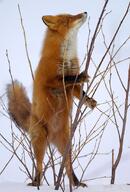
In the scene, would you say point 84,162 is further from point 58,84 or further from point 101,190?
point 101,190

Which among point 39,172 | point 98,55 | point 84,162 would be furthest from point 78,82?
point 98,55

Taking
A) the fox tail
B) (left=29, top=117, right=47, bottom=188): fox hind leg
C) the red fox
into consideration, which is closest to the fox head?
the red fox

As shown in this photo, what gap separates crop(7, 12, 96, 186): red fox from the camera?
221 cm

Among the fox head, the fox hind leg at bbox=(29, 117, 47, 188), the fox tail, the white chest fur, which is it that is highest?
the fox head

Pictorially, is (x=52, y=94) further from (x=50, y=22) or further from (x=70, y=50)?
(x=50, y=22)

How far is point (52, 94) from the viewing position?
2273mm

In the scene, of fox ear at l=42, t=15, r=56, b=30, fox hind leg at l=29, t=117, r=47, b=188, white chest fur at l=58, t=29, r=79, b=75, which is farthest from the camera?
fox ear at l=42, t=15, r=56, b=30

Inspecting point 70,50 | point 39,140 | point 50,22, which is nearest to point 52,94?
point 39,140

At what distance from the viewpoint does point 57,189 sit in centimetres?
172

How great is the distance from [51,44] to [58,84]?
320mm

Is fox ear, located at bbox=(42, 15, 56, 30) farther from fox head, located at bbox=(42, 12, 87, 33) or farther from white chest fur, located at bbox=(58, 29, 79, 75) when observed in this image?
white chest fur, located at bbox=(58, 29, 79, 75)

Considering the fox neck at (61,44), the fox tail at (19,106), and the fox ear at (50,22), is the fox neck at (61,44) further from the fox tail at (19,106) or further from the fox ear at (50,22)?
the fox tail at (19,106)

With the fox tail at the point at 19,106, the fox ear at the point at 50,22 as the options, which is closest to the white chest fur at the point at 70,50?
the fox ear at the point at 50,22

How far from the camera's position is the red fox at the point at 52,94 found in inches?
86.9
